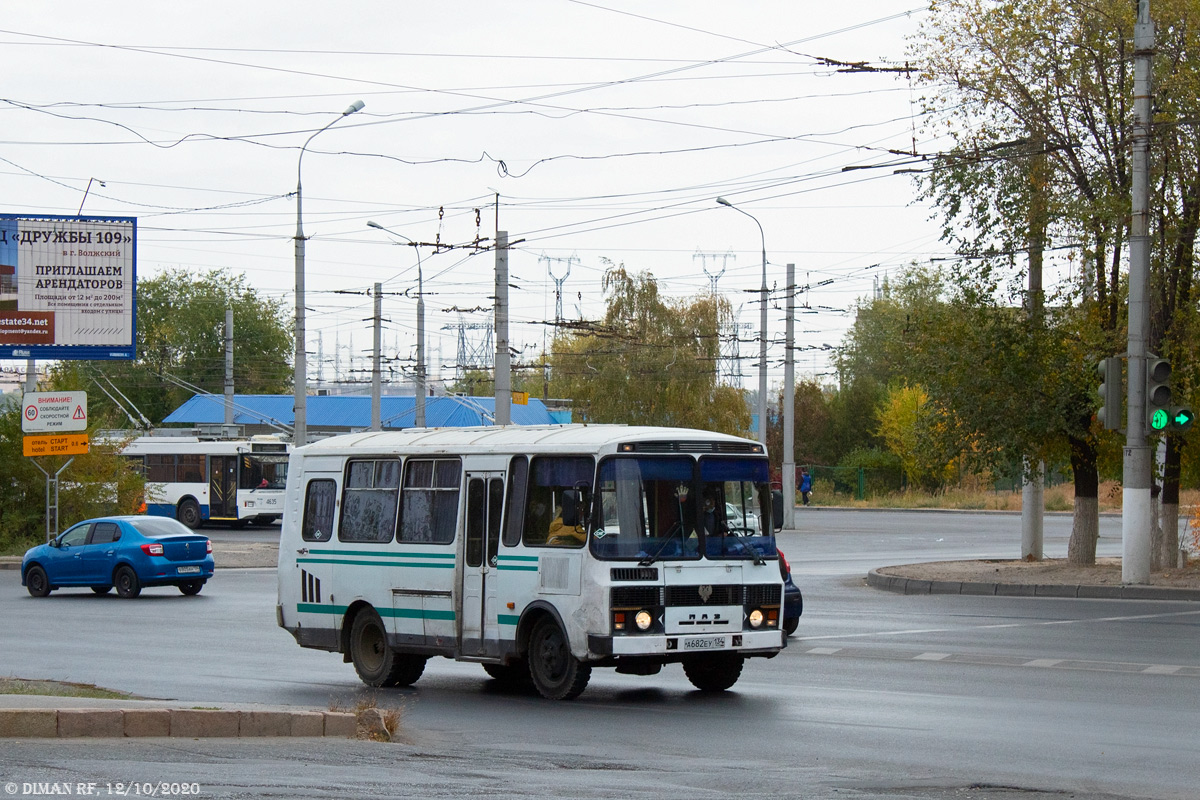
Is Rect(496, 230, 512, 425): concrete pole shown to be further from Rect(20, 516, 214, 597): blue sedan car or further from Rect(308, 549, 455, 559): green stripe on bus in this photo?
Rect(308, 549, 455, 559): green stripe on bus

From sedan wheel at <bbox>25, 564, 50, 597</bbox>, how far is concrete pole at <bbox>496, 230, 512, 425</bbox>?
947cm

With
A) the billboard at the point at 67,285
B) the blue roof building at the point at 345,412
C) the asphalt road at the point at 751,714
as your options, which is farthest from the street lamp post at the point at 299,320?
the blue roof building at the point at 345,412

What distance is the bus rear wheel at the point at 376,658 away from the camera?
13938 mm

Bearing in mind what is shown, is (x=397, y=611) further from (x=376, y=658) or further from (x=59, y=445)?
(x=59, y=445)

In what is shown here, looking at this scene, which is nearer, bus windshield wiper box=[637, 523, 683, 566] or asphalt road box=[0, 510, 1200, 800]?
asphalt road box=[0, 510, 1200, 800]

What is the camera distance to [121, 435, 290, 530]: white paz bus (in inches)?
1901

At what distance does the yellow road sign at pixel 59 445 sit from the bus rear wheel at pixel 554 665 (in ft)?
79.2

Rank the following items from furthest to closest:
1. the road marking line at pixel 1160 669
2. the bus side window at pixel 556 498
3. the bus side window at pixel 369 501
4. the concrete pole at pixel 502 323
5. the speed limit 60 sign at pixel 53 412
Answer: the speed limit 60 sign at pixel 53 412
the concrete pole at pixel 502 323
the bus side window at pixel 369 501
the road marking line at pixel 1160 669
the bus side window at pixel 556 498

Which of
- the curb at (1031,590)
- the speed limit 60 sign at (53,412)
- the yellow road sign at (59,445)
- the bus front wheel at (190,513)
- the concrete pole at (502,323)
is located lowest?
the bus front wheel at (190,513)

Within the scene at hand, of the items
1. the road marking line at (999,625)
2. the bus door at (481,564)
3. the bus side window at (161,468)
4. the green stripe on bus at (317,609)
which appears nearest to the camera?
the bus door at (481,564)

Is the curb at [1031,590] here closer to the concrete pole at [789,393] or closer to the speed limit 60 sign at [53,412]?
the concrete pole at [789,393]

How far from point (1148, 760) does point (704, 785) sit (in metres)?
2.96

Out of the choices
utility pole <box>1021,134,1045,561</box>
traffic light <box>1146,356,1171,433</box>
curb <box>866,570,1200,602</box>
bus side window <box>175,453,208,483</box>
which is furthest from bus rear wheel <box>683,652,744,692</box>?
bus side window <box>175,453,208,483</box>

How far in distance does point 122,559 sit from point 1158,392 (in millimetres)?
17573
